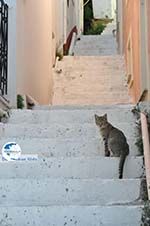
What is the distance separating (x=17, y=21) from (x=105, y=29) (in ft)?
43.9

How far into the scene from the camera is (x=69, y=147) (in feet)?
13.1

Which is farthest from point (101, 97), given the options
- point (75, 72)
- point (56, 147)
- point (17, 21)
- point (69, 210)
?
point (69, 210)

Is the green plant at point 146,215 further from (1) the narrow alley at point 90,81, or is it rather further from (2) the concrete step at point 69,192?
(1) the narrow alley at point 90,81

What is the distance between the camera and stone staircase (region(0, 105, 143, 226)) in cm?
305

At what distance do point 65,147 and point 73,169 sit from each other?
394mm

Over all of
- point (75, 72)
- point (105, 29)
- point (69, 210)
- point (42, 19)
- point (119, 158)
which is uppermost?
point (105, 29)

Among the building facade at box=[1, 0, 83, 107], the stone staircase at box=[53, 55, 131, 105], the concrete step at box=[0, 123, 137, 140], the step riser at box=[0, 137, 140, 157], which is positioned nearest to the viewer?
the step riser at box=[0, 137, 140, 157]

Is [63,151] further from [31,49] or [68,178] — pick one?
[31,49]

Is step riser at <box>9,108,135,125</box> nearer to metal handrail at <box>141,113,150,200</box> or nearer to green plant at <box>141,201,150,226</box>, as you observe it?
metal handrail at <box>141,113,150,200</box>

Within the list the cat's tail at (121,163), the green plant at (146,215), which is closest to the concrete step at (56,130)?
the cat's tail at (121,163)

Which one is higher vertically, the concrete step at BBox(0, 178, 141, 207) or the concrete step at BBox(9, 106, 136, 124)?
Answer: the concrete step at BBox(9, 106, 136, 124)

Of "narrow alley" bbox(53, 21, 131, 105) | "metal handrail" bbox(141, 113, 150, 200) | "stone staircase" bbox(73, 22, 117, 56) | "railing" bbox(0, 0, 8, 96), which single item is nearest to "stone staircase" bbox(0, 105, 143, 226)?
"metal handrail" bbox(141, 113, 150, 200)

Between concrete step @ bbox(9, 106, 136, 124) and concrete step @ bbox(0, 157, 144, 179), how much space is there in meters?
1.04

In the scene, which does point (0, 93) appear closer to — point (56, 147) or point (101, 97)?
point (56, 147)
